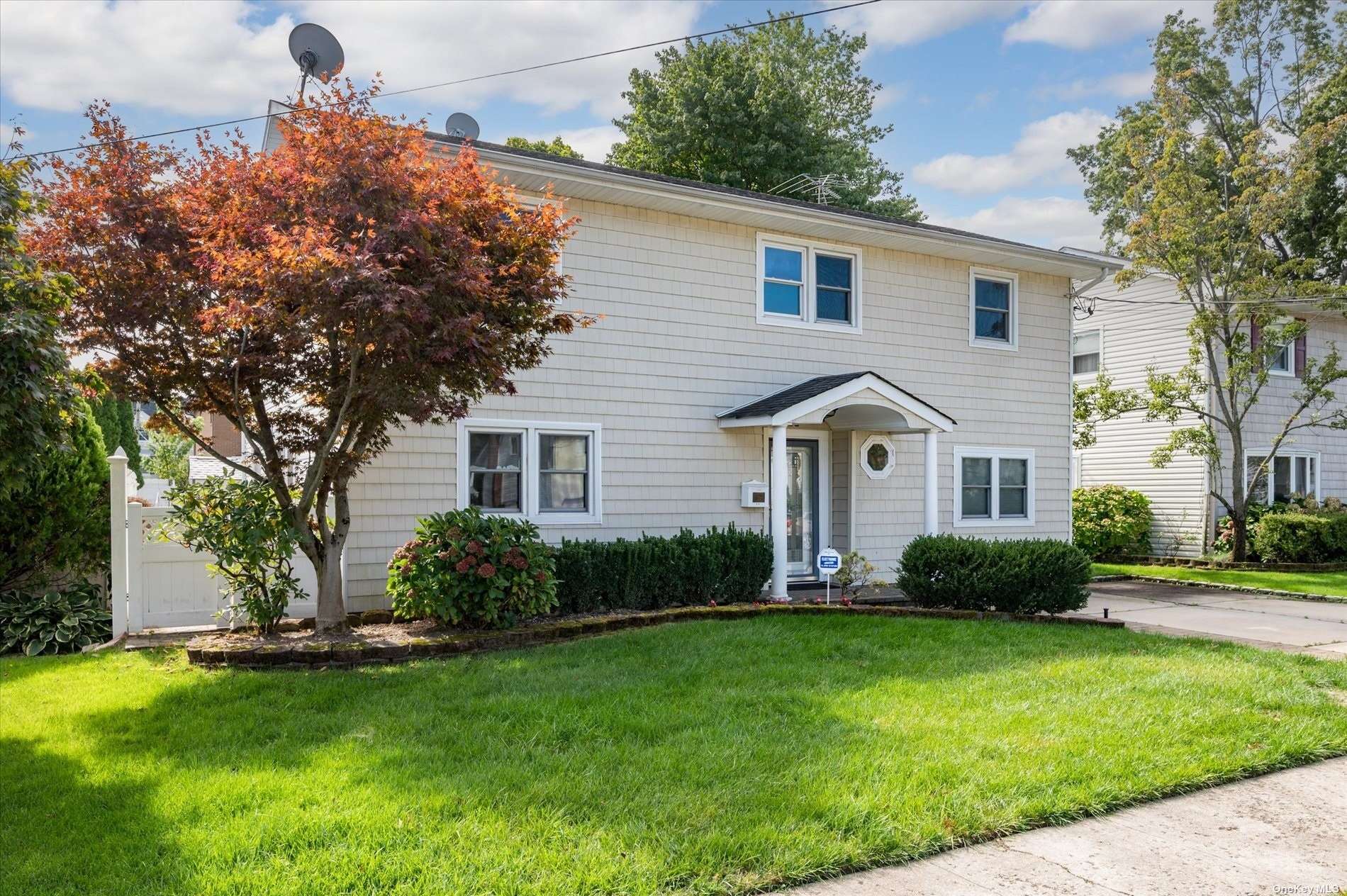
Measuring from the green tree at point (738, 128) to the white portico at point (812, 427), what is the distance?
15.9 metres

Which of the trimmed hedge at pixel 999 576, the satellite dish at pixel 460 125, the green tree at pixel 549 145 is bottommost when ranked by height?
the trimmed hedge at pixel 999 576

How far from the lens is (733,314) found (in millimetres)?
12461

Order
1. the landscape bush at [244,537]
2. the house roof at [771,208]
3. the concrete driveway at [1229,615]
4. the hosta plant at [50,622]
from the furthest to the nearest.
Answer: the house roof at [771,208], the concrete driveway at [1229,615], the hosta plant at [50,622], the landscape bush at [244,537]

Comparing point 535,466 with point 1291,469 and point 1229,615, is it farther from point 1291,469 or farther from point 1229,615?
point 1291,469

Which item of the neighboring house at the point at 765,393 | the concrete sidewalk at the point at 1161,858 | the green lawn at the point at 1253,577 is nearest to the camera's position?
the concrete sidewalk at the point at 1161,858

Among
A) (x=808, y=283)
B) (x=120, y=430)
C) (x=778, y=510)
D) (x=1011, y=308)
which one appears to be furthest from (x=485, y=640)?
(x=120, y=430)

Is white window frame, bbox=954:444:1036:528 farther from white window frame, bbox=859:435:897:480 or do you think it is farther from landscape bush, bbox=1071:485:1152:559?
landscape bush, bbox=1071:485:1152:559

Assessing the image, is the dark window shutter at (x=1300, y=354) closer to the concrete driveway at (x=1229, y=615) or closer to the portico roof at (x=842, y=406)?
the concrete driveway at (x=1229, y=615)

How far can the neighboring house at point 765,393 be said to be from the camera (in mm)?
10930

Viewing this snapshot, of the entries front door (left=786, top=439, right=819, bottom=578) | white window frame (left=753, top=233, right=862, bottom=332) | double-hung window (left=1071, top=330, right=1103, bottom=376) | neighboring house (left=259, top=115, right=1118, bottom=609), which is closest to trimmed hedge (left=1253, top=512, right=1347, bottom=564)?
Result: double-hung window (left=1071, top=330, right=1103, bottom=376)

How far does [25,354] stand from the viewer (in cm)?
527

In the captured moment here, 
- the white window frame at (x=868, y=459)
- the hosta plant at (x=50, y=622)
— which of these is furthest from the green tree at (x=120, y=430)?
the white window frame at (x=868, y=459)

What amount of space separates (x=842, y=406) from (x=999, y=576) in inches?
114

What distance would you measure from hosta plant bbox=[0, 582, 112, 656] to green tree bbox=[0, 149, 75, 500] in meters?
3.75
